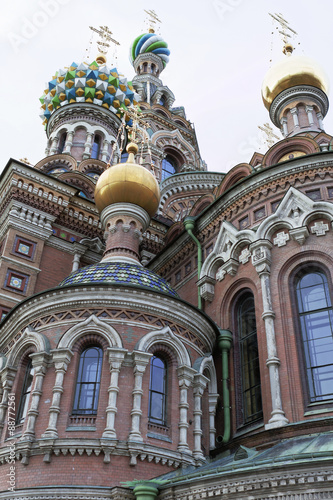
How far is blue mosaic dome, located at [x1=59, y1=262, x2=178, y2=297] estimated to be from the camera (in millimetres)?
9254

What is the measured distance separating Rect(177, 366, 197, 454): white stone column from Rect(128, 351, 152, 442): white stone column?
586 millimetres

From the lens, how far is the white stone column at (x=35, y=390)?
757 cm

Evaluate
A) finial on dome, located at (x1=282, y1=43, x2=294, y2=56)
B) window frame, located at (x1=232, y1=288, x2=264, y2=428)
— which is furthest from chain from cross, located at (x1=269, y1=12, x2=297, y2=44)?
window frame, located at (x1=232, y1=288, x2=264, y2=428)

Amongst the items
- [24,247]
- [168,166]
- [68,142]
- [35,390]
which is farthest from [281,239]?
[168,166]

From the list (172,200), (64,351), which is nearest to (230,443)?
(64,351)

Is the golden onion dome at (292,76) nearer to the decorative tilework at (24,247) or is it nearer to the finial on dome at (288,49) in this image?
the finial on dome at (288,49)

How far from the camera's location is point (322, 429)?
7523 mm

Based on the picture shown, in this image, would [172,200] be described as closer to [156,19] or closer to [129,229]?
[129,229]

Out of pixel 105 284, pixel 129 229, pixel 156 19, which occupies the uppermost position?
pixel 156 19

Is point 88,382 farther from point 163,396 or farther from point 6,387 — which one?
point 6,387

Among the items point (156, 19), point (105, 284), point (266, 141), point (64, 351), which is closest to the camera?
point (64, 351)

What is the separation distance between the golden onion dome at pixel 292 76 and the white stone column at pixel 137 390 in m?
9.30

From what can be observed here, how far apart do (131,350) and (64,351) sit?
944 millimetres

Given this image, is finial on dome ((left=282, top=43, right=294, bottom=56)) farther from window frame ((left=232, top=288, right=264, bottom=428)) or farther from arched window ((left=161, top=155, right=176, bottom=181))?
window frame ((left=232, top=288, right=264, bottom=428))
